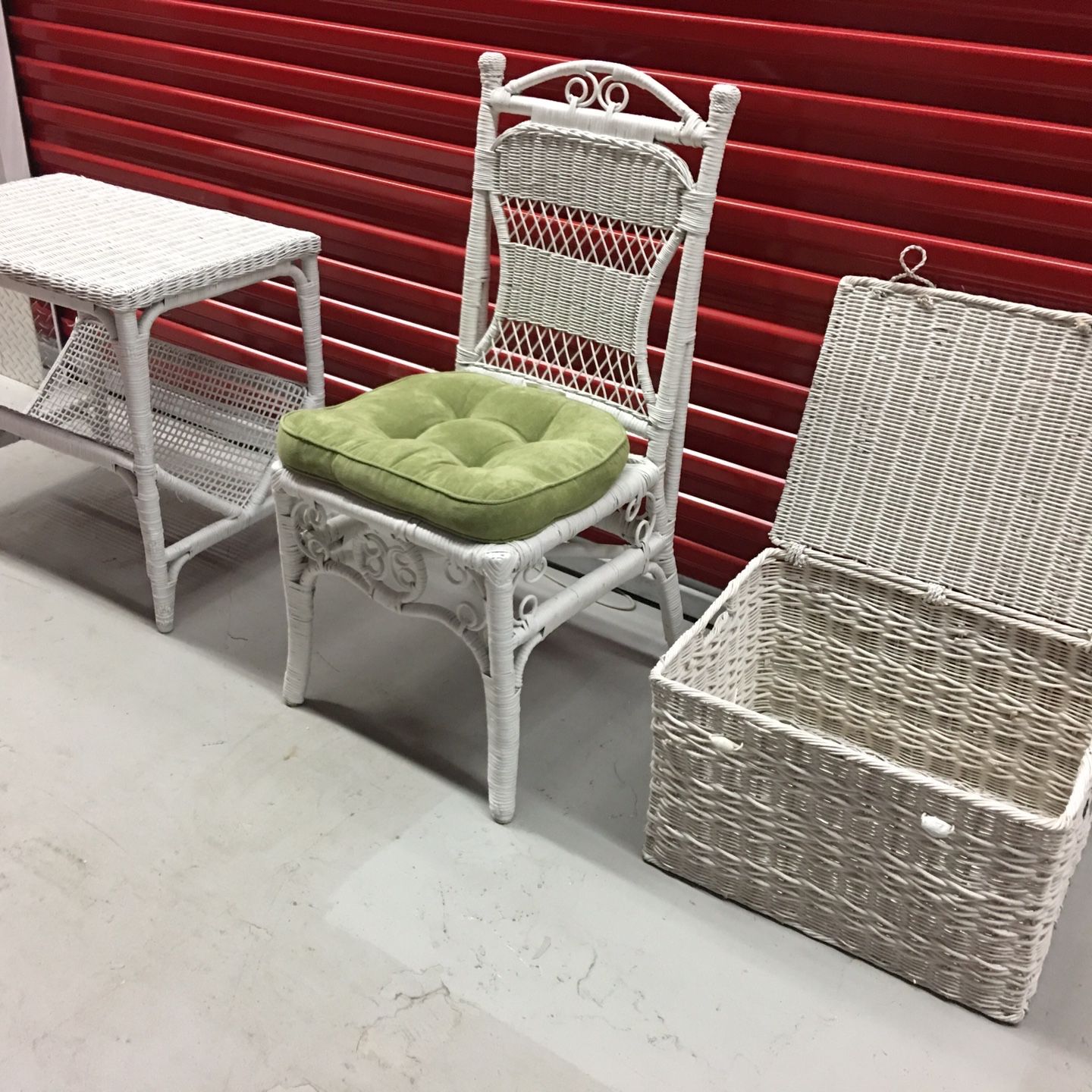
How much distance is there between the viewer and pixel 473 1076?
1.46 m

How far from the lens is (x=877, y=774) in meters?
1.48

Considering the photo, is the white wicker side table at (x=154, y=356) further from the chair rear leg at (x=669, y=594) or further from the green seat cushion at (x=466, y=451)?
the chair rear leg at (x=669, y=594)

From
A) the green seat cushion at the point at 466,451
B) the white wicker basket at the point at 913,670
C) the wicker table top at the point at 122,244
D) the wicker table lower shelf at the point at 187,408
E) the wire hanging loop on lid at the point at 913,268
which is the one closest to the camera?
→ the white wicker basket at the point at 913,670

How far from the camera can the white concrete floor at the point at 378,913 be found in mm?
1485

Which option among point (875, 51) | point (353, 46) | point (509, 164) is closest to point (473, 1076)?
point (509, 164)

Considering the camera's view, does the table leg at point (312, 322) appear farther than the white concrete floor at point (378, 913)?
Yes

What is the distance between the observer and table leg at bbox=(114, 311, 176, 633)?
209 centimetres

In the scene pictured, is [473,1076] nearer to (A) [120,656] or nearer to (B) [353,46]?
(A) [120,656]

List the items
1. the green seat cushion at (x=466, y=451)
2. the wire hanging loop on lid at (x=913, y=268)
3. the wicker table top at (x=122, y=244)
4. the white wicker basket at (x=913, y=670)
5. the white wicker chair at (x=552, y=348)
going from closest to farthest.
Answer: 1. the white wicker basket at (x=913, y=670)
2. the green seat cushion at (x=466, y=451)
3. the white wicker chair at (x=552, y=348)
4. the wire hanging loop on lid at (x=913, y=268)
5. the wicker table top at (x=122, y=244)

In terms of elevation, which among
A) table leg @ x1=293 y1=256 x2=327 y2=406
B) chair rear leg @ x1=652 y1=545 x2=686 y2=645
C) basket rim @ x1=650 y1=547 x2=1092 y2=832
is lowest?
chair rear leg @ x1=652 y1=545 x2=686 y2=645

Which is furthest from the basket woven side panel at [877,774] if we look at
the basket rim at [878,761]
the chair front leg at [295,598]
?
the chair front leg at [295,598]

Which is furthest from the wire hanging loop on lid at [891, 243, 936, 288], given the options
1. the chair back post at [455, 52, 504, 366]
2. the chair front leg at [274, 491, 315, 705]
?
the chair front leg at [274, 491, 315, 705]

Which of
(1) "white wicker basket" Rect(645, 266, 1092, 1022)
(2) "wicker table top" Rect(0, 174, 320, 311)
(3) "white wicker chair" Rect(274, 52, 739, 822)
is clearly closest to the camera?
(1) "white wicker basket" Rect(645, 266, 1092, 1022)

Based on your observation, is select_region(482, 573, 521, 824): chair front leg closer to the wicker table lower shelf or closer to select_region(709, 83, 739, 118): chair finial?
select_region(709, 83, 739, 118): chair finial
